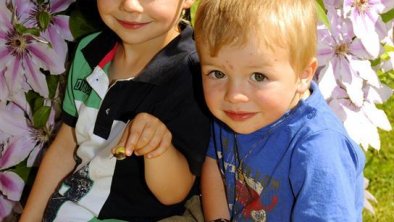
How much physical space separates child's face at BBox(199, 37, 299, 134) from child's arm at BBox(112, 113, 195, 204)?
0.14 metres

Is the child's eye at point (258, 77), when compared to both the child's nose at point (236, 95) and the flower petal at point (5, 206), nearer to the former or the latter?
the child's nose at point (236, 95)

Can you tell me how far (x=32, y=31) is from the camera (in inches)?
87.0

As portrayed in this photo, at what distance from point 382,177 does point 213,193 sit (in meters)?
1.44

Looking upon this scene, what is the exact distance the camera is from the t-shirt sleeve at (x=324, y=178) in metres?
1.69

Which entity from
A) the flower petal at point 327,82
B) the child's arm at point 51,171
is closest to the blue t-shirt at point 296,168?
the flower petal at point 327,82

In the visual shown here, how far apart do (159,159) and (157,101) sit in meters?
0.16

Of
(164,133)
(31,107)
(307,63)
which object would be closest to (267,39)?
(307,63)

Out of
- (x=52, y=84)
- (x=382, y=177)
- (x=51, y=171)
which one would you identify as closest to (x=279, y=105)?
(x=51, y=171)

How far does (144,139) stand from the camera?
170cm

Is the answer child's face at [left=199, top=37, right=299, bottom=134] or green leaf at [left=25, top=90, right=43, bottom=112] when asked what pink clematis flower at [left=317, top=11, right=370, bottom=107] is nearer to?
child's face at [left=199, top=37, right=299, bottom=134]

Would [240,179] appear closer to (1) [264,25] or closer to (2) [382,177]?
(1) [264,25]

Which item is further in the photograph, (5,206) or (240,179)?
(5,206)

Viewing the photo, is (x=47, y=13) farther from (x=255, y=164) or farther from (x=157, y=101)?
(x=255, y=164)

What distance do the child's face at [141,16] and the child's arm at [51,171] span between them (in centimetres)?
42
